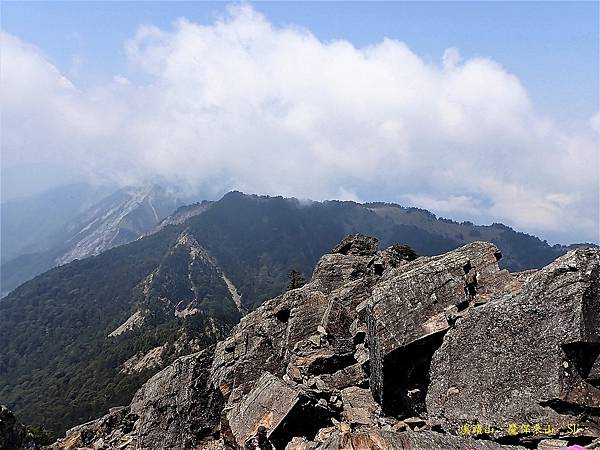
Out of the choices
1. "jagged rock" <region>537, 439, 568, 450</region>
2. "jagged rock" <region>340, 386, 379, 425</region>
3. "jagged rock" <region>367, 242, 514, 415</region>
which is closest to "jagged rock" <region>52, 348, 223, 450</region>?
"jagged rock" <region>340, 386, 379, 425</region>

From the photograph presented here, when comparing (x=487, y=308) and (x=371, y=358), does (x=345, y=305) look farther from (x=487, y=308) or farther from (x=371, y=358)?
(x=487, y=308)

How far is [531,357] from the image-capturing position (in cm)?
2230

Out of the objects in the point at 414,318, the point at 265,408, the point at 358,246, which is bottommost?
the point at 265,408

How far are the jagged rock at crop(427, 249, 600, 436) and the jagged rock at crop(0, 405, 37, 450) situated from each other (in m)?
34.7

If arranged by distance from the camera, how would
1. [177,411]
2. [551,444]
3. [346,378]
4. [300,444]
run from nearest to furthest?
1. [551,444]
2. [300,444]
3. [346,378]
4. [177,411]

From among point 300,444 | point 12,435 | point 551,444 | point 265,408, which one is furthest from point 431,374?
point 12,435

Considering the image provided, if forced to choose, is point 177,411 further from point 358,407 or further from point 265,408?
point 358,407

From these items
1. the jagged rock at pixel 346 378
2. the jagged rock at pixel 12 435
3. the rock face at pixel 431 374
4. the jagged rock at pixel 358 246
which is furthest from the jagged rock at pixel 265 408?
the jagged rock at pixel 358 246

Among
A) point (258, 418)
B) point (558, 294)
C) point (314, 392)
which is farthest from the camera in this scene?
point (314, 392)

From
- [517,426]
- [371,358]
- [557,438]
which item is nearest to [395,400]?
[371,358]

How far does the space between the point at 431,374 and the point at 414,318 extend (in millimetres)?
3518

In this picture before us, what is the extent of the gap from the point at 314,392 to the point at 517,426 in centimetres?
1239

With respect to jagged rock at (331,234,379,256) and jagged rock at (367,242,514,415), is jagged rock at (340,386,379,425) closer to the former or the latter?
jagged rock at (367,242,514,415)

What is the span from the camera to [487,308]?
24781 mm
